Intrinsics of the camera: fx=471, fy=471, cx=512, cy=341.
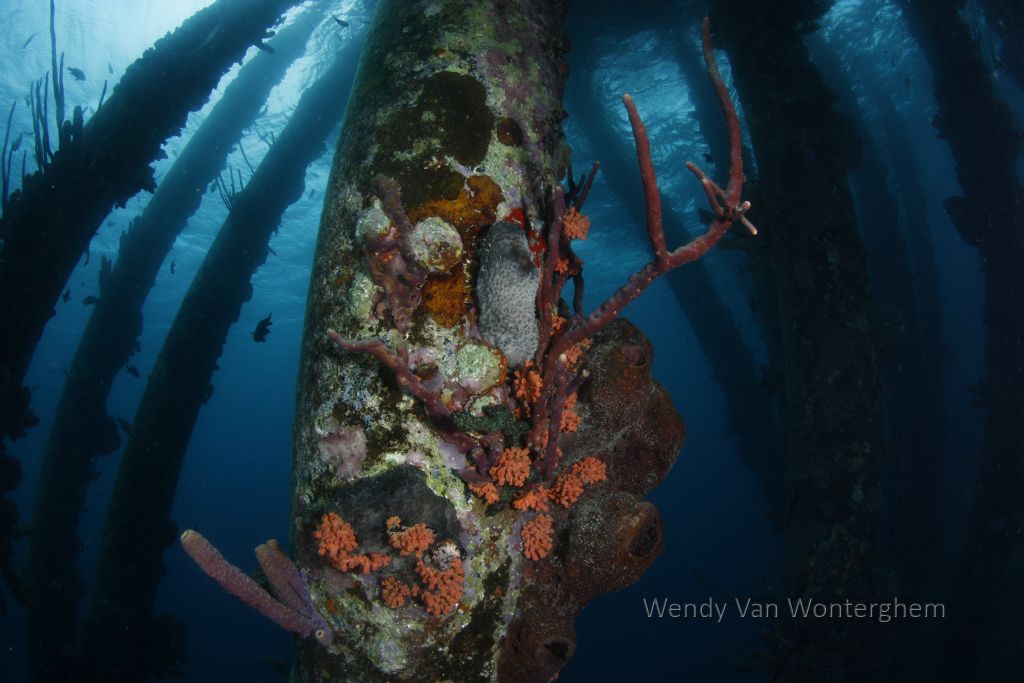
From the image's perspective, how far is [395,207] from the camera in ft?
6.88

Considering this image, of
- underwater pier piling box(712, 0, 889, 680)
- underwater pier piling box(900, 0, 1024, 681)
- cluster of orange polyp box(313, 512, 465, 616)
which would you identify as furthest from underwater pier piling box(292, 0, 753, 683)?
underwater pier piling box(900, 0, 1024, 681)

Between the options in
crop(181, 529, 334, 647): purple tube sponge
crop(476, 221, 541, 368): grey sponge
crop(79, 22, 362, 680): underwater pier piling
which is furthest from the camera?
crop(79, 22, 362, 680): underwater pier piling

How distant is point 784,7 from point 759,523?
57856 millimetres

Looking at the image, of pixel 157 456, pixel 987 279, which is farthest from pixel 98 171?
pixel 987 279

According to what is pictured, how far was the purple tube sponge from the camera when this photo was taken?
1.78 m

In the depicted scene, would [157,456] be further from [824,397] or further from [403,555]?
[824,397]

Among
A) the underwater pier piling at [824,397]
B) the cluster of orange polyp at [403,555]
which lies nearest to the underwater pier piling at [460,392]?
the cluster of orange polyp at [403,555]

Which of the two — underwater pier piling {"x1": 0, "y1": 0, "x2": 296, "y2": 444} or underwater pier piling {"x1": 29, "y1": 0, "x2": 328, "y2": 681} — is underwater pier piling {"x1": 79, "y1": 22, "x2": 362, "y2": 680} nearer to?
underwater pier piling {"x1": 29, "y1": 0, "x2": 328, "y2": 681}

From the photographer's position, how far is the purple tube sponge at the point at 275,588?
5.83 feet

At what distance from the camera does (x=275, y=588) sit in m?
1.89

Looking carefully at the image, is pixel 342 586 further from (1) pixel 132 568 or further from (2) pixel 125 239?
(2) pixel 125 239

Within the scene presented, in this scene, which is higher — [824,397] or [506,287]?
[506,287]

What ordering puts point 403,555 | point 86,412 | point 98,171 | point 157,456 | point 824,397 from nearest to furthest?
point 403,555 → point 824,397 → point 98,171 → point 157,456 → point 86,412

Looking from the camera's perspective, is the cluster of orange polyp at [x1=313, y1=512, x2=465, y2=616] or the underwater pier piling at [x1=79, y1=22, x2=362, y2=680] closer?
the cluster of orange polyp at [x1=313, y1=512, x2=465, y2=616]
